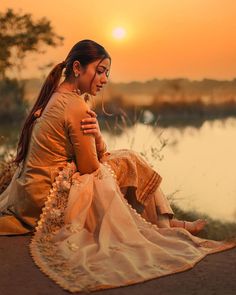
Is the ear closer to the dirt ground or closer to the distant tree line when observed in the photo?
the dirt ground

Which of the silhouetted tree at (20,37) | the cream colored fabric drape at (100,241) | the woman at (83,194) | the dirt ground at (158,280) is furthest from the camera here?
the silhouetted tree at (20,37)

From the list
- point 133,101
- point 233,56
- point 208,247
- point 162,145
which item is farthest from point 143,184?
point 233,56

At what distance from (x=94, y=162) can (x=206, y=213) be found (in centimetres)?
147

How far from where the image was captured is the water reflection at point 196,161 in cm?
452

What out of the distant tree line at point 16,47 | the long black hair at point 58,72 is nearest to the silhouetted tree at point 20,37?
the distant tree line at point 16,47

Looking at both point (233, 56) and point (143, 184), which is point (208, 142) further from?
point (143, 184)

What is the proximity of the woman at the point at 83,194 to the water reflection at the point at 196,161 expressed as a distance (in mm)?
1184

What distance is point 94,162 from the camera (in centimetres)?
292

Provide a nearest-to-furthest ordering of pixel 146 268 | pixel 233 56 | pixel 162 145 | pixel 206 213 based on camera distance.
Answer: pixel 146 268 → pixel 206 213 → pixel 162 145 → pixel 233 56

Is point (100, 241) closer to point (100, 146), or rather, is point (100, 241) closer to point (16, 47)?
point (100, 146)

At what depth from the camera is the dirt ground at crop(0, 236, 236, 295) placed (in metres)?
2.16

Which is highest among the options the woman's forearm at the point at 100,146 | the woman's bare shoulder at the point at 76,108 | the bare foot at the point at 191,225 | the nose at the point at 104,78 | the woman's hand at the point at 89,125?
the nose at the point at 104,78

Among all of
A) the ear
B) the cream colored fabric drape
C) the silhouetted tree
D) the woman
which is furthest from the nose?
the silhouetted tree

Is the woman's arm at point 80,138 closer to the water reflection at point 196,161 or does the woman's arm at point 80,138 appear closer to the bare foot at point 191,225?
the bare foot at point 191,225
